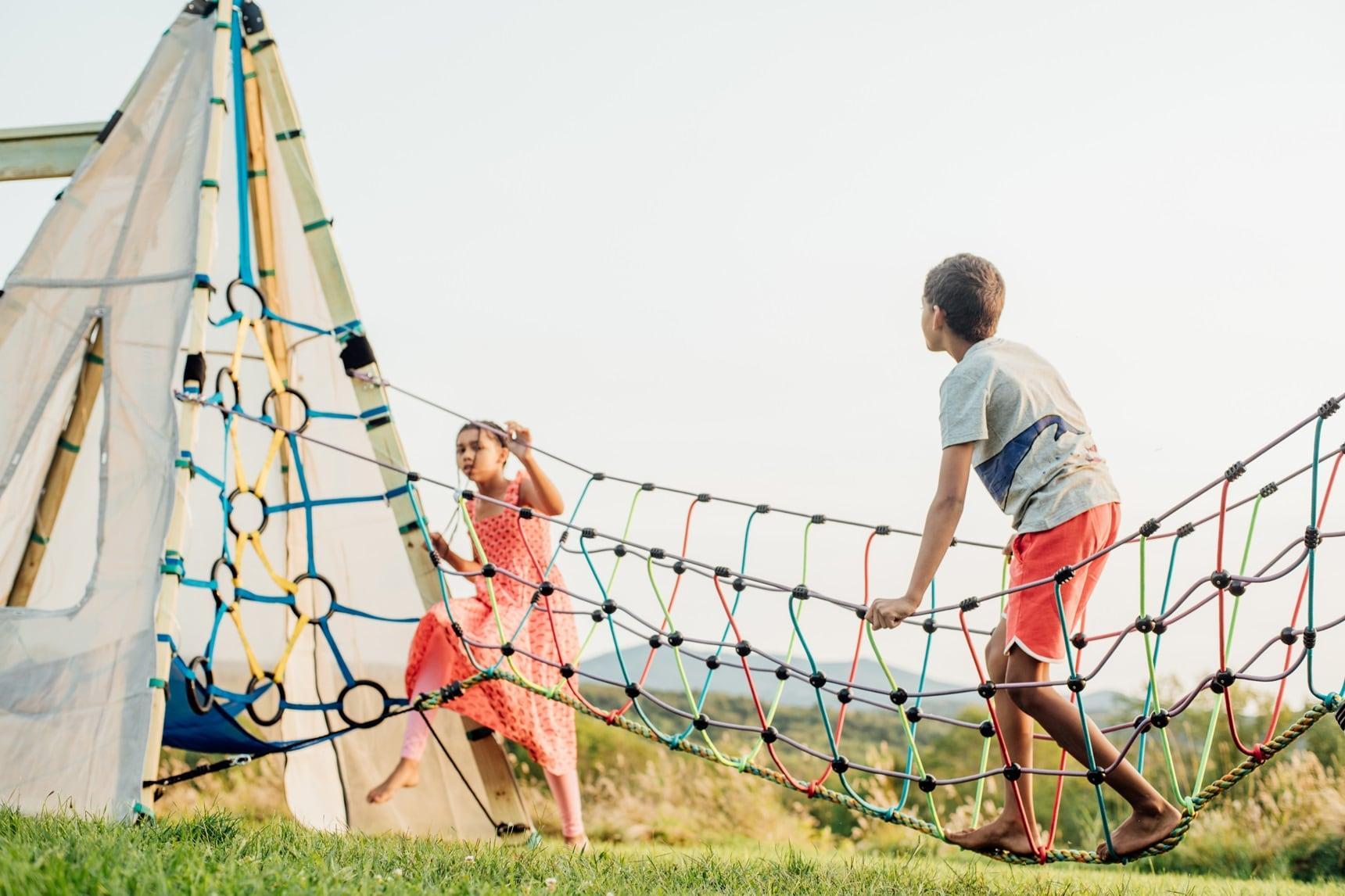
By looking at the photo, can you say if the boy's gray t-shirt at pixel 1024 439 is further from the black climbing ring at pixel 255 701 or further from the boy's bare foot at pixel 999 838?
the black climbing ring at pixel 255 701

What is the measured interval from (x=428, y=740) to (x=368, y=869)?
1799 millimetres

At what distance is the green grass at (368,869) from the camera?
7.79 ft

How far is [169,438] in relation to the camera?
3.79 meters

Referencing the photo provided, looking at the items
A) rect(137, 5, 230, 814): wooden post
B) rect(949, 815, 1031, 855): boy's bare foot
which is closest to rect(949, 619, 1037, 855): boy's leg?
rect(949, 815, 1031, 855): boy's bare foot

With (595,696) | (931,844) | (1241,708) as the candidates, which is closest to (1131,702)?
(1241,708)

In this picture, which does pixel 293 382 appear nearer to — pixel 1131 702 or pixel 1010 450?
pixel 1010 450

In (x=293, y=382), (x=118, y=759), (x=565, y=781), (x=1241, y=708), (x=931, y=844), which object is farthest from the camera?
(x=1241, y=708)

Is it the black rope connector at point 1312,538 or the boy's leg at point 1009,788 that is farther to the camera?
the boy's leg at point 1009,788

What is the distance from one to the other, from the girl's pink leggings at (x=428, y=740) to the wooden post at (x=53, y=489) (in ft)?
4.66

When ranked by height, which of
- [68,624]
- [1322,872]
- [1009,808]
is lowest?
[1322,872]

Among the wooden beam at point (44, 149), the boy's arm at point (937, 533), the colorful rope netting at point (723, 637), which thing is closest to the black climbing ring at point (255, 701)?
the colorful rope netting at point (723, 637)

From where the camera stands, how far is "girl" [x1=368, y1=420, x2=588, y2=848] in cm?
425

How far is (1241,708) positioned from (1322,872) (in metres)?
1.26

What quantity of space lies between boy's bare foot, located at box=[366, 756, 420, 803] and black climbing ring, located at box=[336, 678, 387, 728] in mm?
203
